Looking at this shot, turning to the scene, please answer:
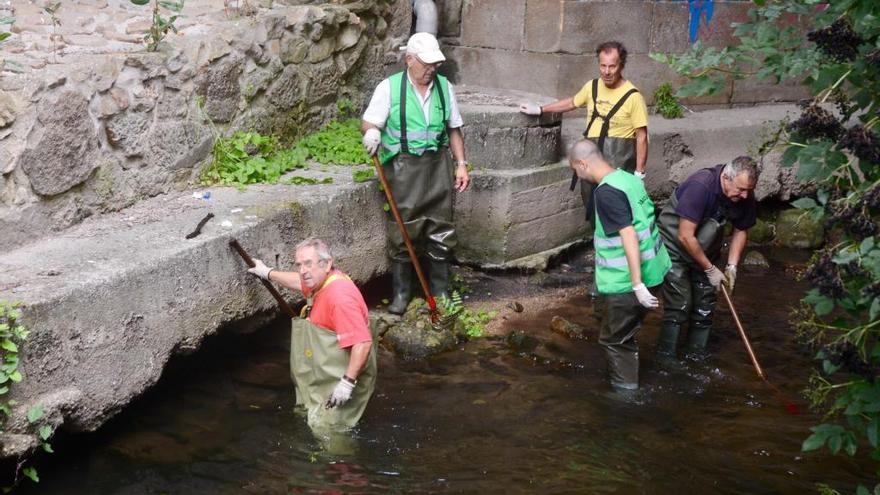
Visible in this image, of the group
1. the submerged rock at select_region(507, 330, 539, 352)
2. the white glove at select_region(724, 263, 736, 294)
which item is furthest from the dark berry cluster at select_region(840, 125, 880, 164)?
the submerged rock at select_region(507, 330, 539, 352)

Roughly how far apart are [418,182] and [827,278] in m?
4.32

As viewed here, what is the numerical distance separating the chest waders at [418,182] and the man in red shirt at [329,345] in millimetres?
1654

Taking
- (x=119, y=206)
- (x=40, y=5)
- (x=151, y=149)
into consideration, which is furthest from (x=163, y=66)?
(x=40, y=5)

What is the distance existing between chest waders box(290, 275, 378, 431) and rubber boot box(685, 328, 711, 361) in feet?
8.82

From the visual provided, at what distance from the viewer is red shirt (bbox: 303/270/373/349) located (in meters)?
5.56

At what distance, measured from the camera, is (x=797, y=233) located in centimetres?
1038

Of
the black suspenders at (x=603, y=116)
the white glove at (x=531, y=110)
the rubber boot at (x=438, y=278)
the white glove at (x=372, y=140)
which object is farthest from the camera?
the white glove at (x=531, y=110)

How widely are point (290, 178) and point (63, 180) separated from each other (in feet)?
6.10

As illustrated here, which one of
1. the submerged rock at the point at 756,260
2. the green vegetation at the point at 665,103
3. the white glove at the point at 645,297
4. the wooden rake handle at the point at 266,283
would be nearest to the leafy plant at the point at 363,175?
the wooden rake handle at the point at 266,283

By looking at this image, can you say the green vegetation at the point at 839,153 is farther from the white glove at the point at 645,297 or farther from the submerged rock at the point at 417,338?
the submerged rock at the point at 417,338

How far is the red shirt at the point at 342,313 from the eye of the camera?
5.56 m

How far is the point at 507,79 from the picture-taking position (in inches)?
410

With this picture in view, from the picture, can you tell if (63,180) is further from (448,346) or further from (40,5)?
(448,346)

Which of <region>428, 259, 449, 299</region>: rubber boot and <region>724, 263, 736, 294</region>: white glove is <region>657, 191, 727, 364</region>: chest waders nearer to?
<region>724, 263, 736, 294</region>: white glove
